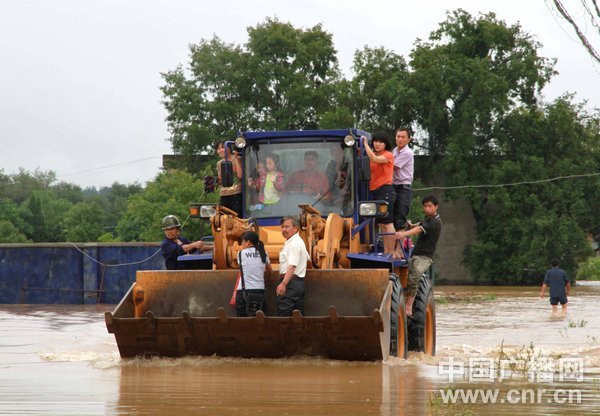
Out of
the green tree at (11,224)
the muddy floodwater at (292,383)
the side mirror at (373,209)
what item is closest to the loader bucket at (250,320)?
the muddy floodwater at (292,383)

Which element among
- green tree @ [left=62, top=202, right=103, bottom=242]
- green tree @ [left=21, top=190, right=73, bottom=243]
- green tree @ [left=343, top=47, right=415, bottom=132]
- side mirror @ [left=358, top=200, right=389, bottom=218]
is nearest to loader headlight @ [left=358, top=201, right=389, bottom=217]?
side mirror @ [left=358, top=200, right=389, bottom=218]

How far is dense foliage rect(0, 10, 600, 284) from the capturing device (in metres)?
55.8

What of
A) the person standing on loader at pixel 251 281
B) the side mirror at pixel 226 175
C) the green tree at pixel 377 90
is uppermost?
the green tree at pixel 377 90

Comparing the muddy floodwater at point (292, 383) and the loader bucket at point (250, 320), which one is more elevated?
the loader bucket at point (250, 320)

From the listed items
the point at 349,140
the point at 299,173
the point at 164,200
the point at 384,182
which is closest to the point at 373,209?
the point at 384,182

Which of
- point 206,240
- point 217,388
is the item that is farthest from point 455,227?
point 217,388

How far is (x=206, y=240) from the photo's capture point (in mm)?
16406

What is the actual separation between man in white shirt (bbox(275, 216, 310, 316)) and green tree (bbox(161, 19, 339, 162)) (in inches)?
1872

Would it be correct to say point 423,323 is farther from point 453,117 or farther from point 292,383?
point 453,117

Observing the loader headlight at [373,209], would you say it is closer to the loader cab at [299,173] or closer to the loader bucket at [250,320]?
the loader cab at [299,173]

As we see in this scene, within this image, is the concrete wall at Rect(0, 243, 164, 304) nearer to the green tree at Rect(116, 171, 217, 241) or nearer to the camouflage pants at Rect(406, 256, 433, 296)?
the green tree at Rect(116, 171, 217, 241)

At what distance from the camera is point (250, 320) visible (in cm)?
1297

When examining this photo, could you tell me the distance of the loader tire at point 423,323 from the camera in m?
15.4

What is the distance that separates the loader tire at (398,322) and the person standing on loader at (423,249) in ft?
3.51
